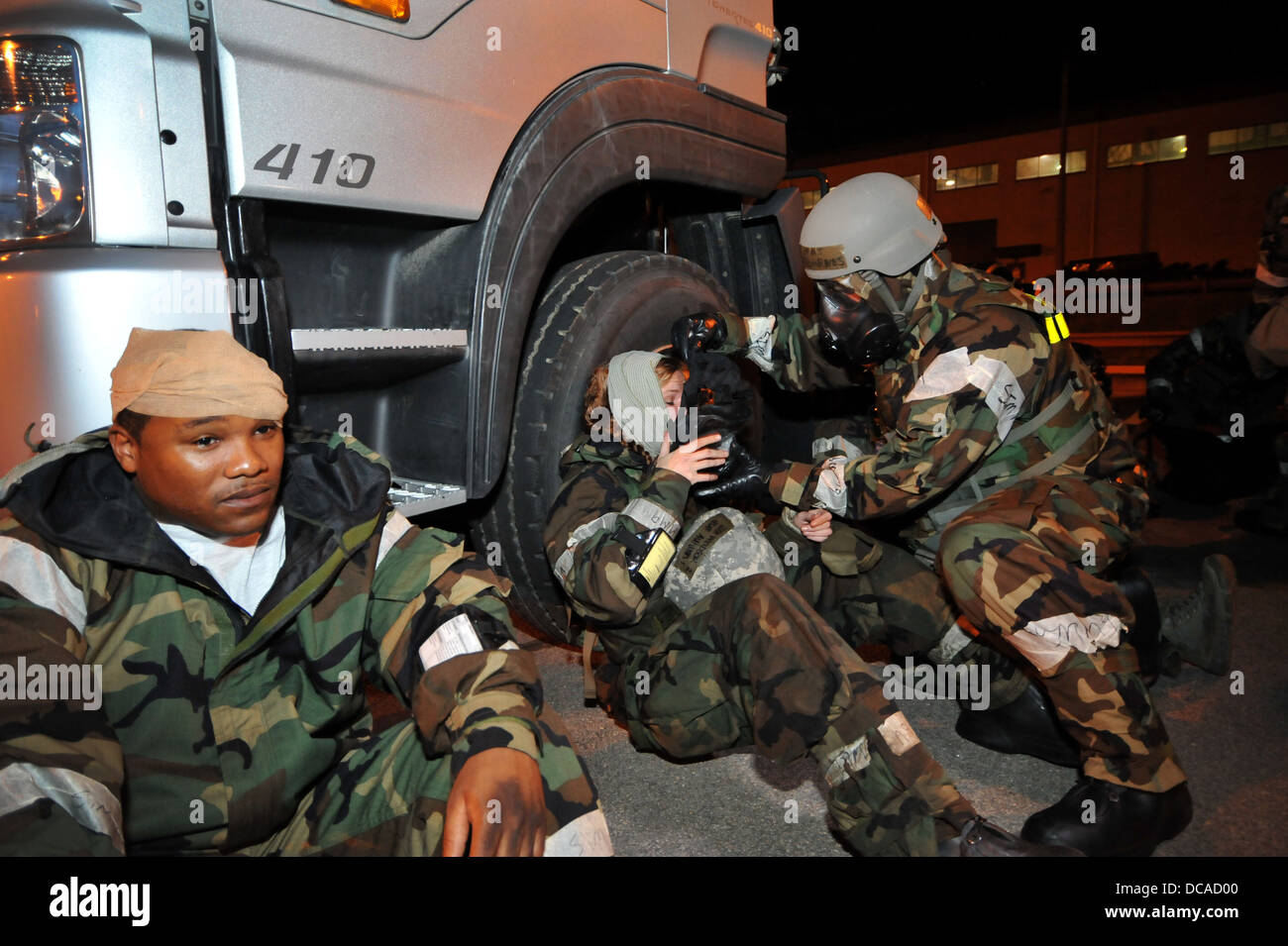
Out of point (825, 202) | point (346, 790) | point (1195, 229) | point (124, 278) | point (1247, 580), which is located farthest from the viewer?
point (1195, 229)

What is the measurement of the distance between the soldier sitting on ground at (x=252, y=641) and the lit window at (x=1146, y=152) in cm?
2695

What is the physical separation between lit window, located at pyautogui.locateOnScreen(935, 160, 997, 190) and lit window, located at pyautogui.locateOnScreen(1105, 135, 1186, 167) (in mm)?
3060

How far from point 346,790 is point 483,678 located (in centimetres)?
37

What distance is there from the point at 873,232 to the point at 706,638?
1210 millimetres

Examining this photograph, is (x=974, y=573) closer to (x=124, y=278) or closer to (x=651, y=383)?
(x=651, y=383)

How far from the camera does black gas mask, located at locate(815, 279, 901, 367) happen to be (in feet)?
8.25

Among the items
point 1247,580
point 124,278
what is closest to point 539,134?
point 124,278

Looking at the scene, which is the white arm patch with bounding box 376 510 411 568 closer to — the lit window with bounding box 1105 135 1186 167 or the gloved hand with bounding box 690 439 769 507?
the gloved hand with bounding box 690 439 769 507

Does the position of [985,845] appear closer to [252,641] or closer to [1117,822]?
[1117,822]

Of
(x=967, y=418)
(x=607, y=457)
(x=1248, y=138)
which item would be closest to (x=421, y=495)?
(x=607, y=457)

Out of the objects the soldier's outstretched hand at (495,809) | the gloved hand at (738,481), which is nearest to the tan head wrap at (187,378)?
the soldier's outstretched hand at (495,809)

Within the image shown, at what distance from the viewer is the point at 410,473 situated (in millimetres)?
2154

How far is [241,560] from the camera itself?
1509 mm

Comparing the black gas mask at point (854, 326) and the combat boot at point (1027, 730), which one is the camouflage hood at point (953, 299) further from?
the combat boot at point (1027, 730)
